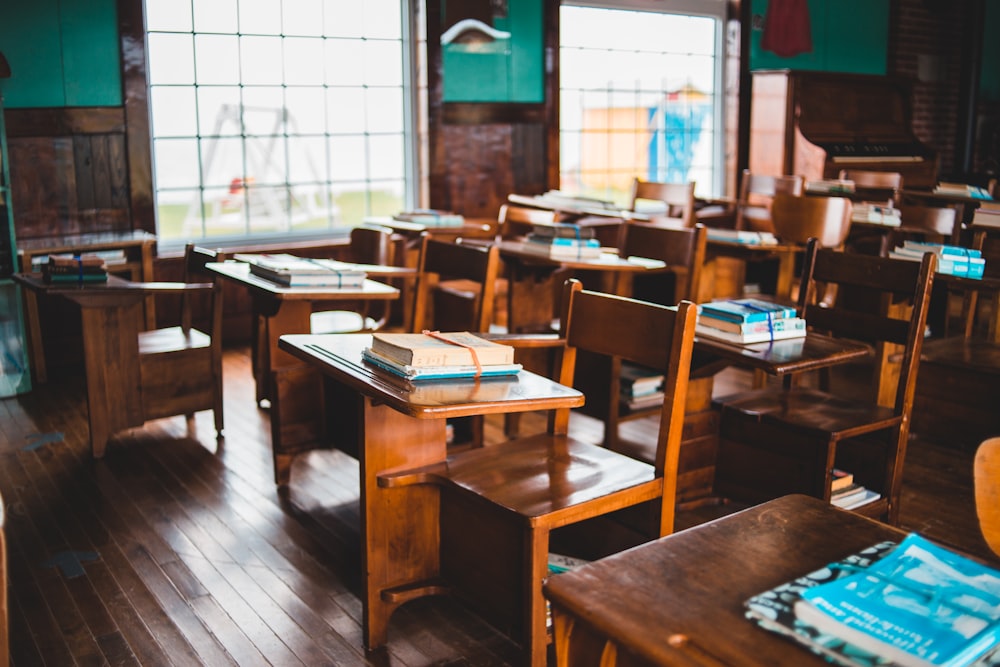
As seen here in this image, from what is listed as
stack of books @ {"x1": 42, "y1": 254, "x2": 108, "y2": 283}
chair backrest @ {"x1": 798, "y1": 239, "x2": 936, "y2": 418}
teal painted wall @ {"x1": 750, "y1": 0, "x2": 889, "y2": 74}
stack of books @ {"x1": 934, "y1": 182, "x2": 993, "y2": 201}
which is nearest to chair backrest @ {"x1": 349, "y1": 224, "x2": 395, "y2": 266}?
stack of books @ {"x1": 42, "y1": 254, "x2": 108, "y2": 283}

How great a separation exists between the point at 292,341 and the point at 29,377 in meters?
3.00

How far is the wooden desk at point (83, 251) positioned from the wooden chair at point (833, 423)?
3.21 meters

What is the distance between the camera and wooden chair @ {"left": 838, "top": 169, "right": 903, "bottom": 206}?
6.41 meters

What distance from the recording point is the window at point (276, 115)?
6051 millimetres

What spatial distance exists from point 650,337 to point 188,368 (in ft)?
8.46

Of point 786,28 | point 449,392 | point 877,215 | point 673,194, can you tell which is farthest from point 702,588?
point 786,28

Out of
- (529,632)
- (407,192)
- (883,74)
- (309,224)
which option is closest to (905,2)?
(883,74)

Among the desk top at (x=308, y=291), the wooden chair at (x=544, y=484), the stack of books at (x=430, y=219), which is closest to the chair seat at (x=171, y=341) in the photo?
the desk top at (x=308, y=291)

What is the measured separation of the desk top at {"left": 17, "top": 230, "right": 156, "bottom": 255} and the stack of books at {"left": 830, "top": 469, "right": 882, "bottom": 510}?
390 centimetres

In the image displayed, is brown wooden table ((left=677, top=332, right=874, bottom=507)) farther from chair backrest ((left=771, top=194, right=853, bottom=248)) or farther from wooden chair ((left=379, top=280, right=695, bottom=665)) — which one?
chair backrest ((left=771, top=194, right=853, bottom=248))

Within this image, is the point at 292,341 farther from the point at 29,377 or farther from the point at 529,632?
the point at 29,377

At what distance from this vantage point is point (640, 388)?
13.6ft

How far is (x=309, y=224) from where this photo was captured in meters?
6.79

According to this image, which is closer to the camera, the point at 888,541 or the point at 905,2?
the point at 888,541
